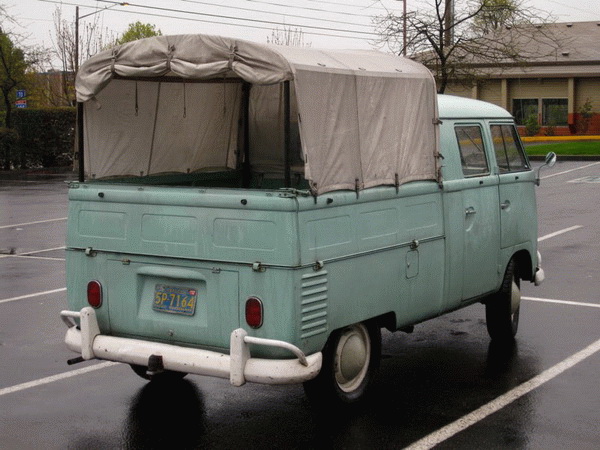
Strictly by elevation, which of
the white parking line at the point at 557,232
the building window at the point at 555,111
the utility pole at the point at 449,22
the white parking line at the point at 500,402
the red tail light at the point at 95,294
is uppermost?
the utility pole at the point at 449,22

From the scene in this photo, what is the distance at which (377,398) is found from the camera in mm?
7109

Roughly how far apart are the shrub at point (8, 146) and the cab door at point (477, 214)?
92.7 ft

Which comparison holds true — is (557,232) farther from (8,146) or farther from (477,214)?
(8,146)

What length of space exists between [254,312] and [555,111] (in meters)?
53.0

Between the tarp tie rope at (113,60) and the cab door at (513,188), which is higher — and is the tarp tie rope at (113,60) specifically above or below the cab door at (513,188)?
above

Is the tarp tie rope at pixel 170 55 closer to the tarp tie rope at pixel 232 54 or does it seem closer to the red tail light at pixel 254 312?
the tarp tie rope at pixel 232 54

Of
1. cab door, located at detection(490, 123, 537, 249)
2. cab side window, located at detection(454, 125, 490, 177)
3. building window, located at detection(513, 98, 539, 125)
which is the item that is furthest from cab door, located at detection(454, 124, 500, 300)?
building window, located at detection(513, 98, 539, 125)

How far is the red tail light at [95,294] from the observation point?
6676mm

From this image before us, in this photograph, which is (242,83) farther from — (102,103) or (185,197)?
(185,197)

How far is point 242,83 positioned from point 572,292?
4.94 metres

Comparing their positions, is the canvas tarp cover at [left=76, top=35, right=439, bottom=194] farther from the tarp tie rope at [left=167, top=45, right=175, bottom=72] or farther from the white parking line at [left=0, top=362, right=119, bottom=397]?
the white parking line at [left=0, top=362, right=119, bottom=397]

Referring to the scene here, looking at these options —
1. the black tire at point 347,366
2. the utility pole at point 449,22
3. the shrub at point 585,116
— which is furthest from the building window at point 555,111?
the black tire at point 347,366

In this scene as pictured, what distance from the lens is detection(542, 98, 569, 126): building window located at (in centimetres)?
5641

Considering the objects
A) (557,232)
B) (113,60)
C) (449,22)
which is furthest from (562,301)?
(449,22)
